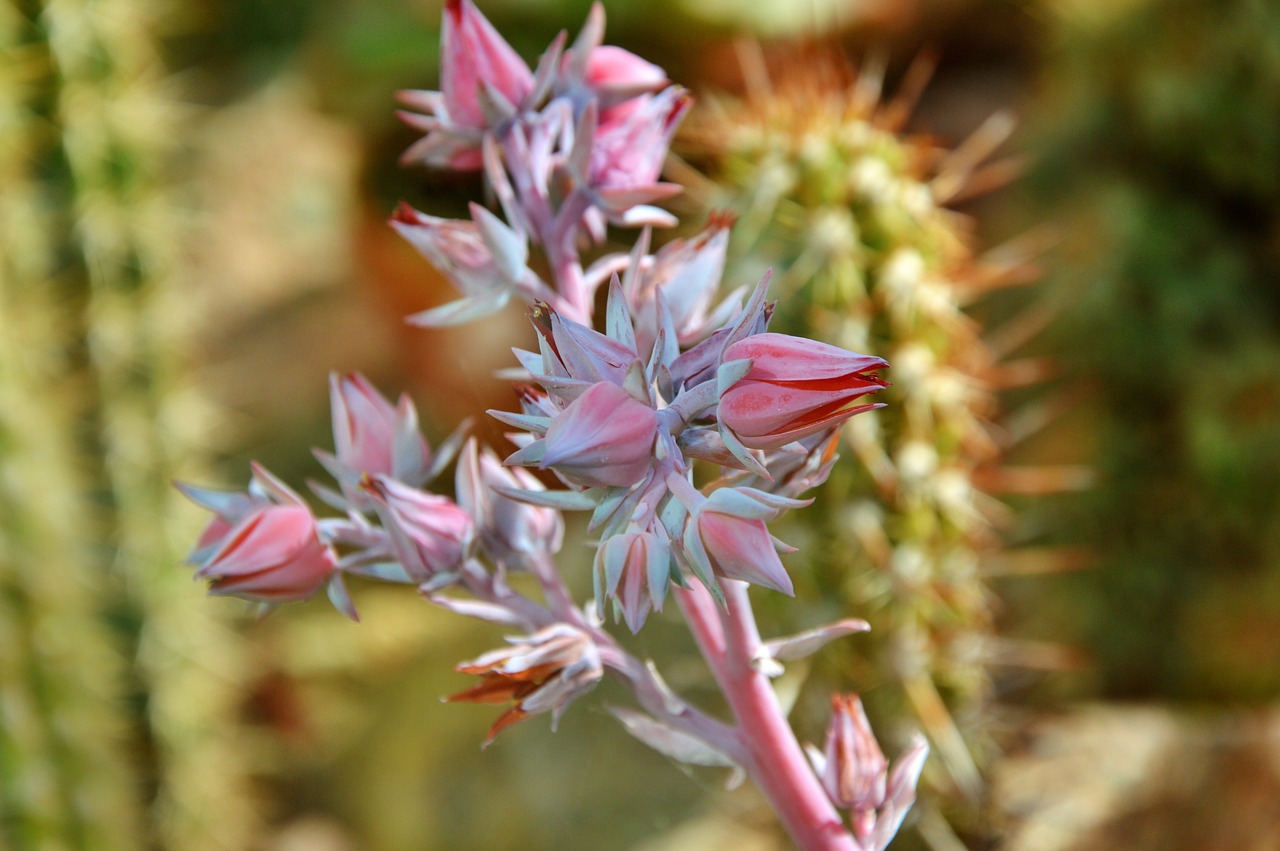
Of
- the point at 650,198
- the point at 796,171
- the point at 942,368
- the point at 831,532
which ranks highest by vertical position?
the point at 650,198

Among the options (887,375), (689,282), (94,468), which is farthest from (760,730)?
(94,468)

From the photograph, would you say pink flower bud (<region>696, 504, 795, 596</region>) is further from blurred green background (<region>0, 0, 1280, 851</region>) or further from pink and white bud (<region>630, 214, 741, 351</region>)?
blurred green background (<region>0, 0, 1280, 851</region>)

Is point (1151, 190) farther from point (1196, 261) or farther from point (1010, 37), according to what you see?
point (1010, 37)

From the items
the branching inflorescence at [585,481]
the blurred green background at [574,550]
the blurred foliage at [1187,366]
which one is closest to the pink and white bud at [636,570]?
the branching inflorescence at [585,481]

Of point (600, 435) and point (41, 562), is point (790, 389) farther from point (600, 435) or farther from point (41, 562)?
point (41, 562)

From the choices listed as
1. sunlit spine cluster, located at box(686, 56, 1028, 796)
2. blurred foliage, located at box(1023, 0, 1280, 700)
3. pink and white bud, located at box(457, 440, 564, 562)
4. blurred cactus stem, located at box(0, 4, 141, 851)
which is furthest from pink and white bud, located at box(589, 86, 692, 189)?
blurred foliage, located at box(1023, 0, 1280, 700)

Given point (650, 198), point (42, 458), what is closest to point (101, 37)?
point (42, 458)

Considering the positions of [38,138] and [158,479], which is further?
[158,479]
